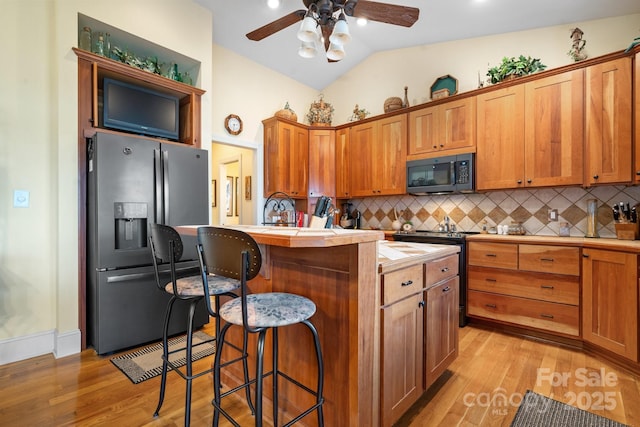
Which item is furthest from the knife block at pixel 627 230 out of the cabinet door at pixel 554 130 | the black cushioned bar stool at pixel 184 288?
the black cushioned bar stool at pixel 184 288

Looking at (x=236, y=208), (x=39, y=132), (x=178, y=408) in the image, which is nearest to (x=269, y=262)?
(x=178, y=408)

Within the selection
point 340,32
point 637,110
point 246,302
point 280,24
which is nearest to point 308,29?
point 340,32

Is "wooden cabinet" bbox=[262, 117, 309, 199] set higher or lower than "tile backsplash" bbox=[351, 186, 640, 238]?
higher

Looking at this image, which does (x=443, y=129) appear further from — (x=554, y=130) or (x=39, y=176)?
(x=39, y=176)

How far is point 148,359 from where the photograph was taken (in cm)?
228

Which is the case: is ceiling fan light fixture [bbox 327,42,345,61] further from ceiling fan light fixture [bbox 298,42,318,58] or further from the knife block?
the knife block

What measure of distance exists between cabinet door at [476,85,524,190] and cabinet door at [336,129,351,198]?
5.84 ft

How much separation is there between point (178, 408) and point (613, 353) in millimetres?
3052

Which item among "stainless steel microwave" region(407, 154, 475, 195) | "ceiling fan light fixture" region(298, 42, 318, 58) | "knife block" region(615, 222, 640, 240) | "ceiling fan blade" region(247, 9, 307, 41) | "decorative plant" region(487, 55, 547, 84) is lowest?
"knife block" region(615, 222, 640, 240)

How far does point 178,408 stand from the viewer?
171 centimetres

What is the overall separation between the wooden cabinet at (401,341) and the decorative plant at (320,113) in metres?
3.49

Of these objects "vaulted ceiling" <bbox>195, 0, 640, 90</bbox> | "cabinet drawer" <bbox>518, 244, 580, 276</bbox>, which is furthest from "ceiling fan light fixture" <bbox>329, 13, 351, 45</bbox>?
"cabinet drawer" <bbox>518, 244, 580, 276</bbox>

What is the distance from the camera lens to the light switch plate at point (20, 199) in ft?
7.43

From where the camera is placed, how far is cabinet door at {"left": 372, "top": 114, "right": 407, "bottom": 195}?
→ 3.82 metres
